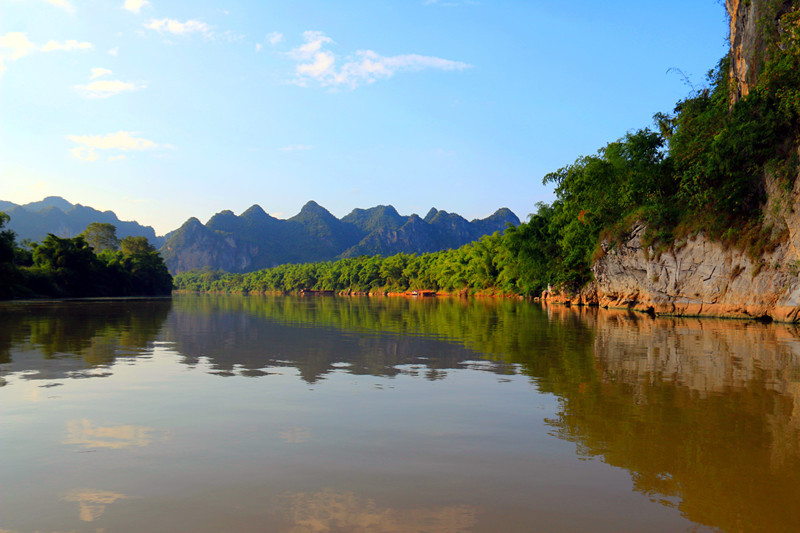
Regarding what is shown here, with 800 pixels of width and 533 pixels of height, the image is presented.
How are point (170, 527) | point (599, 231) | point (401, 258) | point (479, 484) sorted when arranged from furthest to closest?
1. point (401, 258)
2. point (599, 231)
3. point (479, 484)
4. point (170, 527)

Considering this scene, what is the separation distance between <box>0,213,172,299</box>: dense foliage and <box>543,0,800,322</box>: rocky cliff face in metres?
64.4

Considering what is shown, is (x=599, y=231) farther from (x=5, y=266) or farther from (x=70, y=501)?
(x=5, y=266)

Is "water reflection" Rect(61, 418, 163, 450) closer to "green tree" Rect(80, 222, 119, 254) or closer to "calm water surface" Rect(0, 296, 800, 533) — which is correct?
"calm water surface" Rect(0, 296, 800, 533)

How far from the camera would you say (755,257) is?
2717 centimetres

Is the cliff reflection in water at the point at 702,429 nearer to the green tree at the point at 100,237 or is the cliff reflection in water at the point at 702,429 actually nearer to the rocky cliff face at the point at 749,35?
the rocky cliff face at the point at 749,35

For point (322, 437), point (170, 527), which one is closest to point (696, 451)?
point (322, 437)

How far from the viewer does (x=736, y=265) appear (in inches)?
1132

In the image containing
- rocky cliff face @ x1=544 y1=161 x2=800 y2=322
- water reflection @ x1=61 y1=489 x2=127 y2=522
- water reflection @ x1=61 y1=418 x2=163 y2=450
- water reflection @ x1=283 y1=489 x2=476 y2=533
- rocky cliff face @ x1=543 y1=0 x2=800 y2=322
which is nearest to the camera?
water reflection @ x1=283 y1=489 x2=476 y2=533

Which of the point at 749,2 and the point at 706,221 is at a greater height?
the point at 749,2

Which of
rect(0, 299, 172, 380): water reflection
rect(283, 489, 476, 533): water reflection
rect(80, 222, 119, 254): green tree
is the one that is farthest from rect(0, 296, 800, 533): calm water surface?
rect(80, 222, 119, 254): green tree

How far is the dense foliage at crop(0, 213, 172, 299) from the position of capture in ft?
196

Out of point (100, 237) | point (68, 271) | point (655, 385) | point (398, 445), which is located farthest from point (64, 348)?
point (100, 237)

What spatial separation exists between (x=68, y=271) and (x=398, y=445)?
84.3 meters

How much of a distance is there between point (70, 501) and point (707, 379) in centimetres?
1042
